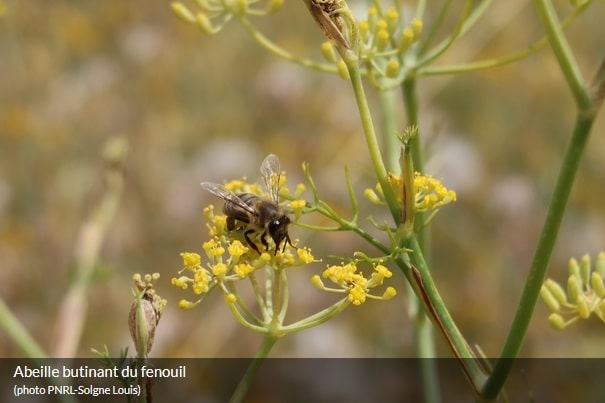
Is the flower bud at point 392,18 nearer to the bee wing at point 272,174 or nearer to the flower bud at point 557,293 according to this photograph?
the bee wing at point 272,174

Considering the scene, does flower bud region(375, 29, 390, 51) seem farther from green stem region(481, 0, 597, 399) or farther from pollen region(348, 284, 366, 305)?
pollen region(348, 284, 366, 305)

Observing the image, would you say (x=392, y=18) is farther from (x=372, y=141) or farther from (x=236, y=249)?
(x=236, y=249)

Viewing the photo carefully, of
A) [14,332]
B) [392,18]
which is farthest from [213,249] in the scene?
[14,332]

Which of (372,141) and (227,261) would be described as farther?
(227,261)

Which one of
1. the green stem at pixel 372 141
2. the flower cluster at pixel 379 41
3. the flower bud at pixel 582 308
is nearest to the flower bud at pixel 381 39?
the flower cluster at pixel 379 41

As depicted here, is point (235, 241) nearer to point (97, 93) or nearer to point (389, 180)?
point (389, 180)

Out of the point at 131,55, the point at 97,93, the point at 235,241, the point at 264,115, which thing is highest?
the point at 131,55

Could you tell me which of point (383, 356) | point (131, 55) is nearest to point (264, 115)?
point (131, 55)
